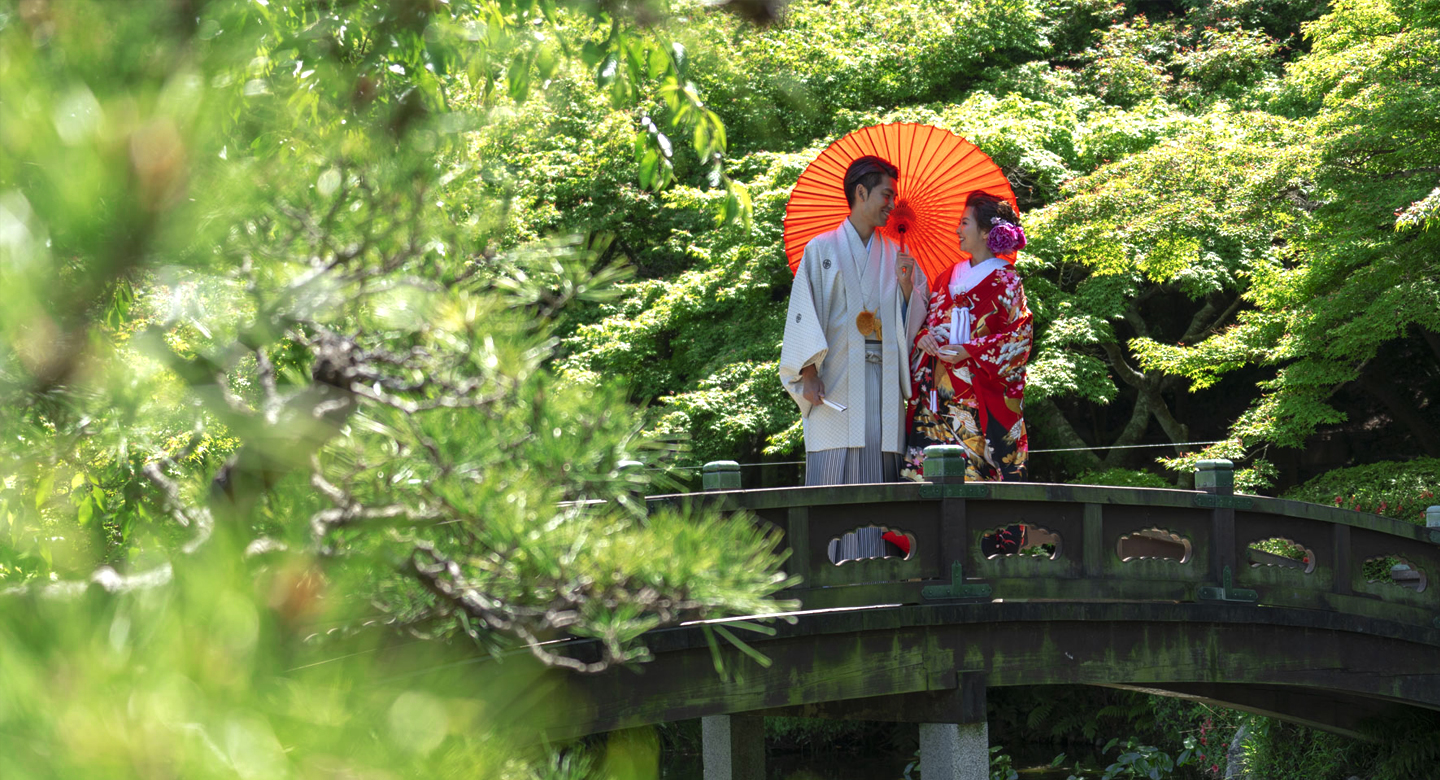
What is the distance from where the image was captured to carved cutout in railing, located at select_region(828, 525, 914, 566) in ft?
17.5

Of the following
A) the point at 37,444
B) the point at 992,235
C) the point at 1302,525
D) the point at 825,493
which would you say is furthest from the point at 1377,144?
the point at 37,444

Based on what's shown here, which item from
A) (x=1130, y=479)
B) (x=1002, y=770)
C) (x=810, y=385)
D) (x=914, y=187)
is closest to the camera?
(x=810, y=385)

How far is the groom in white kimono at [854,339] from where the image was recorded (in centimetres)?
527

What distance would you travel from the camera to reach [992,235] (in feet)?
17.5

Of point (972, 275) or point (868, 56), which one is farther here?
point (868, 56)

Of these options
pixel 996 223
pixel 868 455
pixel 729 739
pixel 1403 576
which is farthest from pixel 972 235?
pixel 1403 576

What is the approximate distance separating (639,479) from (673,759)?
11.9 meters

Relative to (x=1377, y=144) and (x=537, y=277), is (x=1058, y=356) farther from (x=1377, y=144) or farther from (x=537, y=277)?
(x=537, y=277)

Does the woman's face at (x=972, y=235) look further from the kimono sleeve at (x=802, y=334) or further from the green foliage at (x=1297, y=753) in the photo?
the green foliage at (x=1297, y=753)

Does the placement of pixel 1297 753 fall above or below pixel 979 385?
below

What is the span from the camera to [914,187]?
18.0 feet

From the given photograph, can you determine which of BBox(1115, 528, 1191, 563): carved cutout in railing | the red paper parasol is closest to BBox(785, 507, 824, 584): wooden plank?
the red paper parasol

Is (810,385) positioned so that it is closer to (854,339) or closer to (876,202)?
(854,339)

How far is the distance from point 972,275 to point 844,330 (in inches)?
24.8
